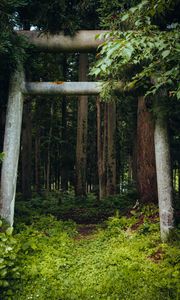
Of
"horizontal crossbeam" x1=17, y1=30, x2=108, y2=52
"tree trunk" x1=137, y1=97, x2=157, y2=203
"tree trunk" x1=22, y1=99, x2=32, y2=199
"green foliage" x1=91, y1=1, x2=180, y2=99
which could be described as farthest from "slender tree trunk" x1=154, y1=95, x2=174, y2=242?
"tree trunk" x1=22, y1=99, x2=32, y2=199

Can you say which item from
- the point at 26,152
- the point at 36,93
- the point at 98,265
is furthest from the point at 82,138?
the point at 98,265

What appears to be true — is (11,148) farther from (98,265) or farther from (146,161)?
(146,161)

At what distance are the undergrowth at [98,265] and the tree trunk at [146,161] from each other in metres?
1.17

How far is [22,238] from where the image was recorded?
21.4 feet

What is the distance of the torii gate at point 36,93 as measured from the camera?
644cm

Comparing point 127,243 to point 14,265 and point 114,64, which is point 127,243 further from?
point 114,64

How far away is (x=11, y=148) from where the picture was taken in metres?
6.89

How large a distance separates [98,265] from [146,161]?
12.0 feet

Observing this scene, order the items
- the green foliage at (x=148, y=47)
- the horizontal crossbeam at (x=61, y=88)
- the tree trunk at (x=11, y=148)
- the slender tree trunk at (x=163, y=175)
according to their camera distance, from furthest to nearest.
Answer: the horizontal crossbeam at (x=61, y=88) → the tree trunk at (x=11, y=148) → the slender tree trunk at (x=163, y=175) → the green foliage at (x=148, y=47)

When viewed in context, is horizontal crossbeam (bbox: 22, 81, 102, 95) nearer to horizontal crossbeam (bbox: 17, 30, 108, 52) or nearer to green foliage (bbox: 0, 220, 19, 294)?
horizontal crossbeam (bbox: 17, 30, 108, 52)

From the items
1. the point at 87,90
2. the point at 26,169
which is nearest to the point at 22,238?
the point at 87,90

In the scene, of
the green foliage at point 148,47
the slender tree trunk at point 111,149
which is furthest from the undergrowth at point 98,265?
the slender tree trunk at point 111,149

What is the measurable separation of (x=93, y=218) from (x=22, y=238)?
12.2 feet

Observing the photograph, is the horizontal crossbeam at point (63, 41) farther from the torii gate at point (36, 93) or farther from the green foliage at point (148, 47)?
the green foliage at point (148, 47)
